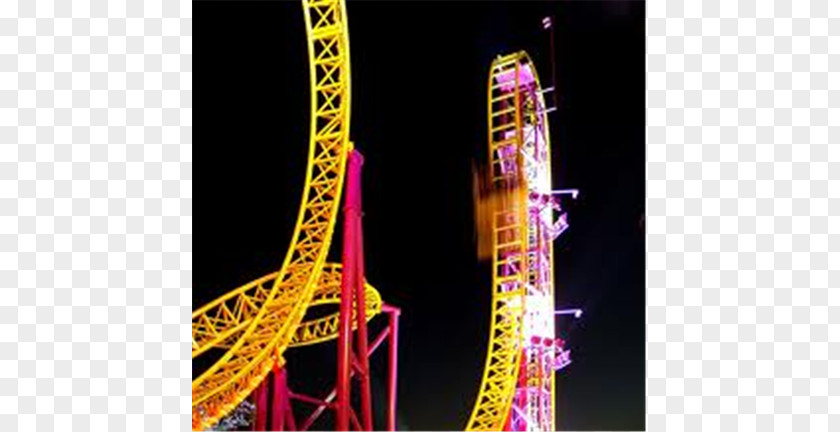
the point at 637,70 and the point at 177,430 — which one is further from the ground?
the point at 637,70

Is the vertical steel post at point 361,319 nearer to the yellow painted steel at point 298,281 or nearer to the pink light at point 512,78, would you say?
the yellow painted steel at point 298,281

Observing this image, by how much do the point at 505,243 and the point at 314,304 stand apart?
126cm

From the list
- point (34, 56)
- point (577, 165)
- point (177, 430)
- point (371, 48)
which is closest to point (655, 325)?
point (577, 165)

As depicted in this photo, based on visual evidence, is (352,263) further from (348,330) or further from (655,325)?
(655,325)

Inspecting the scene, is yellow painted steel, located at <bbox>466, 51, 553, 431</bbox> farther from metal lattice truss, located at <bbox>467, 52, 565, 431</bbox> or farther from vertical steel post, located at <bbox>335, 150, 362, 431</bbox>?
vertical steel post, located at <bbox>335, 150, 362, 431</bbox>

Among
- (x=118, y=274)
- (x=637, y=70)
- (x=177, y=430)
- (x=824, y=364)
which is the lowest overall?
(x=177, y=430)

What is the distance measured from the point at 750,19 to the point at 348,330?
2977 millimetres

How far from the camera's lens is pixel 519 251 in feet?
20.6

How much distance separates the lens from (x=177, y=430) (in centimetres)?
586

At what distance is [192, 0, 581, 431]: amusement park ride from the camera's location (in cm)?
614

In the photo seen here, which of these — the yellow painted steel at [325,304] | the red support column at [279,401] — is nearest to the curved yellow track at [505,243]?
the yellow painted steel at [325,304]

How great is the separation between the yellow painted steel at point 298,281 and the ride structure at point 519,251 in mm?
Answer: 965

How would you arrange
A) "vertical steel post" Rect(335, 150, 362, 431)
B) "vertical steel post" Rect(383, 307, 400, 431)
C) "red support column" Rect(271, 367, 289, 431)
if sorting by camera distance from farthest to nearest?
1. "vertical steel post" Rect(383, 307, 400, 431)
2. "red support column" Rect(271, 367, 289, 431)
3. "vertical steel post" Rect(335, 150, 362, 431)

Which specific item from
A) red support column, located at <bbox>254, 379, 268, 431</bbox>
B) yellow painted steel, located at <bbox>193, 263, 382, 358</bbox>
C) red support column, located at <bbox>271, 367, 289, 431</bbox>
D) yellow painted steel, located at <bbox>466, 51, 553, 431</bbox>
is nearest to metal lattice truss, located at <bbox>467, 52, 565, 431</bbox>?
yellow painted steel, located at <bbox>466, 51, 553, 431</bbox>
